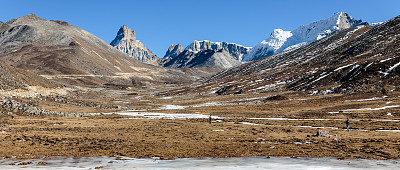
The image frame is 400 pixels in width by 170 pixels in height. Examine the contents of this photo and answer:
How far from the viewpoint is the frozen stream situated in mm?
20639

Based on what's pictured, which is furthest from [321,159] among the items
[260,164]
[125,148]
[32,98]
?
[32,98]

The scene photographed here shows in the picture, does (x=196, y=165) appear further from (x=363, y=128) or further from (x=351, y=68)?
(x=351, y=68)

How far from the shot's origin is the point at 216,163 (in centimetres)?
2217

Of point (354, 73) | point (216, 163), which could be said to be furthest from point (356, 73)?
point (216, 163)

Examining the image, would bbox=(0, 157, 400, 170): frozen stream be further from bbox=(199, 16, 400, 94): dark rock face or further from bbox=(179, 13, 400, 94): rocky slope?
bbox=(179, 13, 400, 94): rocky slope

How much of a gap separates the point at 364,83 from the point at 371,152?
9411 centimetres

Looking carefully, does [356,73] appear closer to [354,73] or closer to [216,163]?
[354,73]

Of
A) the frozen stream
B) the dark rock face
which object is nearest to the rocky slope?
the dark rock face

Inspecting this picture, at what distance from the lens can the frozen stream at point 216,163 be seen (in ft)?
67.7

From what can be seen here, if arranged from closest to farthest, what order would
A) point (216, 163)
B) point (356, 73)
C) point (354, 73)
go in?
point (216, 163)
point (356, 73)
point (354, 73)

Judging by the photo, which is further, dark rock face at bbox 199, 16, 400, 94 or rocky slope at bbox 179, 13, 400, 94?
rocky slope at bbox 179, 13, 400, 94

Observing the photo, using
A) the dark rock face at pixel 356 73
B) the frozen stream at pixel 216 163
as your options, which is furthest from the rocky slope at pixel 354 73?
the frozen stream at pixel 216 163

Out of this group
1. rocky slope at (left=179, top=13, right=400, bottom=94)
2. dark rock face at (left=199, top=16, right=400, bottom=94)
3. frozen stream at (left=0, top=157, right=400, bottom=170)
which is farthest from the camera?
rocky slope at (left=179, top=13, right=400, bottom=94)

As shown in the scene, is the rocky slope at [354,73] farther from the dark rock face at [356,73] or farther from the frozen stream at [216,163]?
the frozen stream at [216,163]
